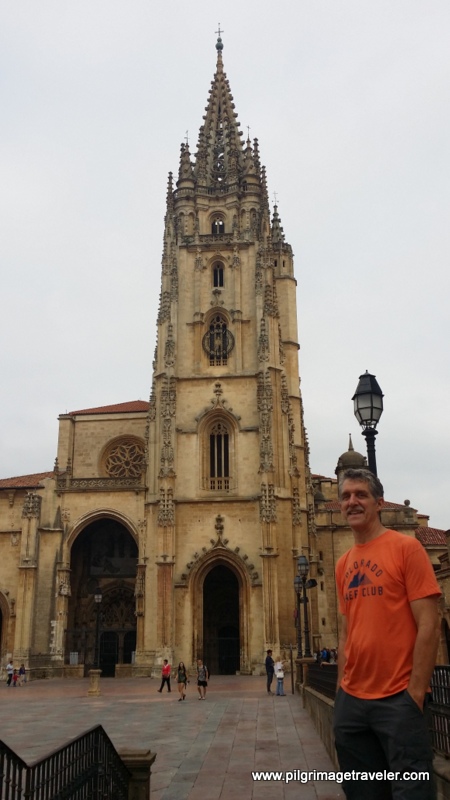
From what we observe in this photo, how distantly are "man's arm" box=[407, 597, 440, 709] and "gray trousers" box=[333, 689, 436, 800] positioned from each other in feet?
0.21

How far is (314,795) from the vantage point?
847cm

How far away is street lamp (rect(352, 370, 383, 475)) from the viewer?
9.16m

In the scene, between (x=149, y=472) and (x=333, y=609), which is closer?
(x=149, y=472)

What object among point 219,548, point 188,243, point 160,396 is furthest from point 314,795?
point 188,243

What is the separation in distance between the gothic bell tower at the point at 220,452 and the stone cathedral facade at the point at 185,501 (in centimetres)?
7

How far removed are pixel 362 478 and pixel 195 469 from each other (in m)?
33.5

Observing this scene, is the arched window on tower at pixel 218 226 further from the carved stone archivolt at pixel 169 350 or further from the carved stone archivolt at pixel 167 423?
the carved stone archivolt at pixel 167 423

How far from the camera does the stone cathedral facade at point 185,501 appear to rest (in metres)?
34.9

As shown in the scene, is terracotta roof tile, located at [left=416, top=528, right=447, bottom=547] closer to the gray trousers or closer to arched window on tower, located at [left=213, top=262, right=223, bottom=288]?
arched window on tower, located at [left=213, top=262, right=223, bottom=288]

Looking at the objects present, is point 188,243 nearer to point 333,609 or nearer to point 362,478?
point 333,609

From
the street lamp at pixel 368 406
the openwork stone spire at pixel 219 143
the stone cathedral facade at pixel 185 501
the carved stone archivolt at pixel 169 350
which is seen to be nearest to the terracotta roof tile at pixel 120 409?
the stone cathedral facade at pixel 185 501

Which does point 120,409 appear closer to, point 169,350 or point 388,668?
point 169,350

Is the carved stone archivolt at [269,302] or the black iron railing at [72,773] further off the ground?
the carved stone archivolt at [269,302]

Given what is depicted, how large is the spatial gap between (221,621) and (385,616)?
35.5 metres
